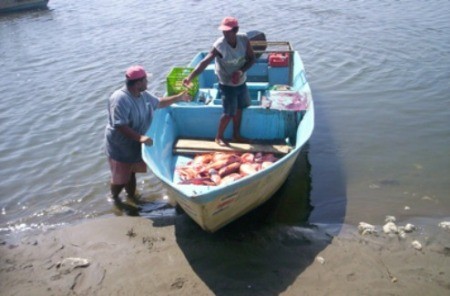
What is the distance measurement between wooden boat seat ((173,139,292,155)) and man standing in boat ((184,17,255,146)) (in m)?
0.16

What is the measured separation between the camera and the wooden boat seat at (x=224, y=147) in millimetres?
6828

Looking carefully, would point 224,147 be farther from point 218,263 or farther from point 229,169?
point 218,263

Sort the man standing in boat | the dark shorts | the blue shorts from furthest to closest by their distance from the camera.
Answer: the blue shorts, the man standing in boat, the dark shorts

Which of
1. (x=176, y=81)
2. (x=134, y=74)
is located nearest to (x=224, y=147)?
(x=176, y=81)

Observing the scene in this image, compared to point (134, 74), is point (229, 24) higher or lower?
higher

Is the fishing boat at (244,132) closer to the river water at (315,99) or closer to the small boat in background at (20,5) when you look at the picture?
the river water at (315,99)

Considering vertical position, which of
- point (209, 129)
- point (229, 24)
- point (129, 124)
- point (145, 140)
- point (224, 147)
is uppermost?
point (229, 24)

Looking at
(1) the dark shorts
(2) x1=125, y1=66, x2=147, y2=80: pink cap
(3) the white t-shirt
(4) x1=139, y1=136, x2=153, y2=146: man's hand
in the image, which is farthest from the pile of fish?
(2) x1=125, y1=66, x2=147, y2=80: pink cap

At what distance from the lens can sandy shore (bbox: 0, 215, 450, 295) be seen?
4.81 m

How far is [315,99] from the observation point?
34.4ft

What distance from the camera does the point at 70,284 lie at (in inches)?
196

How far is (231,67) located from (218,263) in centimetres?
292

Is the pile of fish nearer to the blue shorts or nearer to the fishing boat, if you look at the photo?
the fishing boat

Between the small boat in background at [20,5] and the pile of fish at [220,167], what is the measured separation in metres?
A: 20.9
